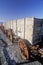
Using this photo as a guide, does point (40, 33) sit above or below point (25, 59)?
above

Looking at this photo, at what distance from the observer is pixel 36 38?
14.2 ft

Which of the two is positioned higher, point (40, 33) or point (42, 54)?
point (40, 33)

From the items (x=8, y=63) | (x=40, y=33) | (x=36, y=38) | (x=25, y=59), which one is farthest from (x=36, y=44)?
(x=8, y=63)

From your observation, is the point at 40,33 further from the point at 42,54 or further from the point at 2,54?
the point at 2,54

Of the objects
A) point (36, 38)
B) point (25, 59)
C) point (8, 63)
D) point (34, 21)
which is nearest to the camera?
point (8, 63)

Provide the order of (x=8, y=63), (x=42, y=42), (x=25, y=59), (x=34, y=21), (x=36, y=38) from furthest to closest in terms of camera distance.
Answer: (x=42, y=42) < (x=36, y=38) < (x=34, y=21) < (x=25, y=59) < (x=8, y=63)

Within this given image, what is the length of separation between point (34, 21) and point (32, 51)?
1511 millimetres

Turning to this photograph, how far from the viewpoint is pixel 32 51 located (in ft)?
13.4

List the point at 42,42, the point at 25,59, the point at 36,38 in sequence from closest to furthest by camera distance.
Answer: the point at 25,59
the point at 36,38
the point at 42,42

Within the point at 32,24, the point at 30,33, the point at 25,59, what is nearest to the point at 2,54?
the point at 25,59

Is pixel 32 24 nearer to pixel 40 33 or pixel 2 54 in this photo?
pixel 40 33

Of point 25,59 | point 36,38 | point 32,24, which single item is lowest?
point 25,59

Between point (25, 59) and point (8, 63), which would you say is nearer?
point (8, 63)

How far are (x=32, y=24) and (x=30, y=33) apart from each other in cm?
48
